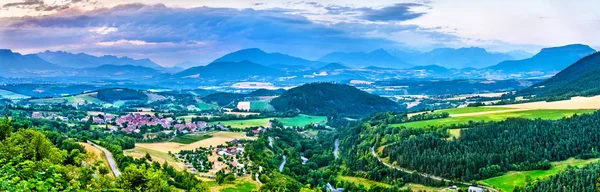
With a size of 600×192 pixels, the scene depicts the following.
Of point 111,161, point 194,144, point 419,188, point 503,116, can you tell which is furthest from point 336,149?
point 111,161

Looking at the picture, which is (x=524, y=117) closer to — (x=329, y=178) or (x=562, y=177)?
(x=562, y=177)

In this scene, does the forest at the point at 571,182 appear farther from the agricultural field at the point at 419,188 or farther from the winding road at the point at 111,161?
the winding road at the point at 111,161

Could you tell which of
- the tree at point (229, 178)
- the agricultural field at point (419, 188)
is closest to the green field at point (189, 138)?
the tree at point (229, 178)

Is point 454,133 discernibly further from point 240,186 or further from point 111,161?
point 111,161

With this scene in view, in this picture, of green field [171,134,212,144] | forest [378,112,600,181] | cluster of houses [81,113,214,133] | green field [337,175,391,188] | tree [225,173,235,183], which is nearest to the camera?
tree [225,173,235,183]

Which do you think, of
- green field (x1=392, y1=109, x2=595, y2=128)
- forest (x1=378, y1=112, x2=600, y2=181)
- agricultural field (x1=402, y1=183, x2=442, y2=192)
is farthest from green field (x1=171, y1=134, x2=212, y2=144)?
green field (x1=392, y1=109, x2=595, y2=128)

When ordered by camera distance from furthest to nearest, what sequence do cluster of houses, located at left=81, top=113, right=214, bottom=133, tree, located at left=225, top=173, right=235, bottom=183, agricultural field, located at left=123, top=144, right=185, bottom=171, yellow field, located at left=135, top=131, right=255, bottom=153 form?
cluster of houses, located at left=81, top=113, right=214, bottom=133
yellow field, located at left=135, top=131, right=255, bottom=153
agricultural field, located at left=123, top=144, right=185, bottom=171
tree, located at left=225, top=173, right=235, bottom=183

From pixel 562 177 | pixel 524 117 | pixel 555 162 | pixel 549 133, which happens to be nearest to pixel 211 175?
pixel 562 177

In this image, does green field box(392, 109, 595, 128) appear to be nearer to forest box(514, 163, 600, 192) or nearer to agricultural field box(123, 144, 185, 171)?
forest box(514, 163, 600, 192)

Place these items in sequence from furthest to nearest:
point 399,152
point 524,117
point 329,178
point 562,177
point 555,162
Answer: point 524,117, point 399,152, point 329,178, point 555,162, point 562,177
